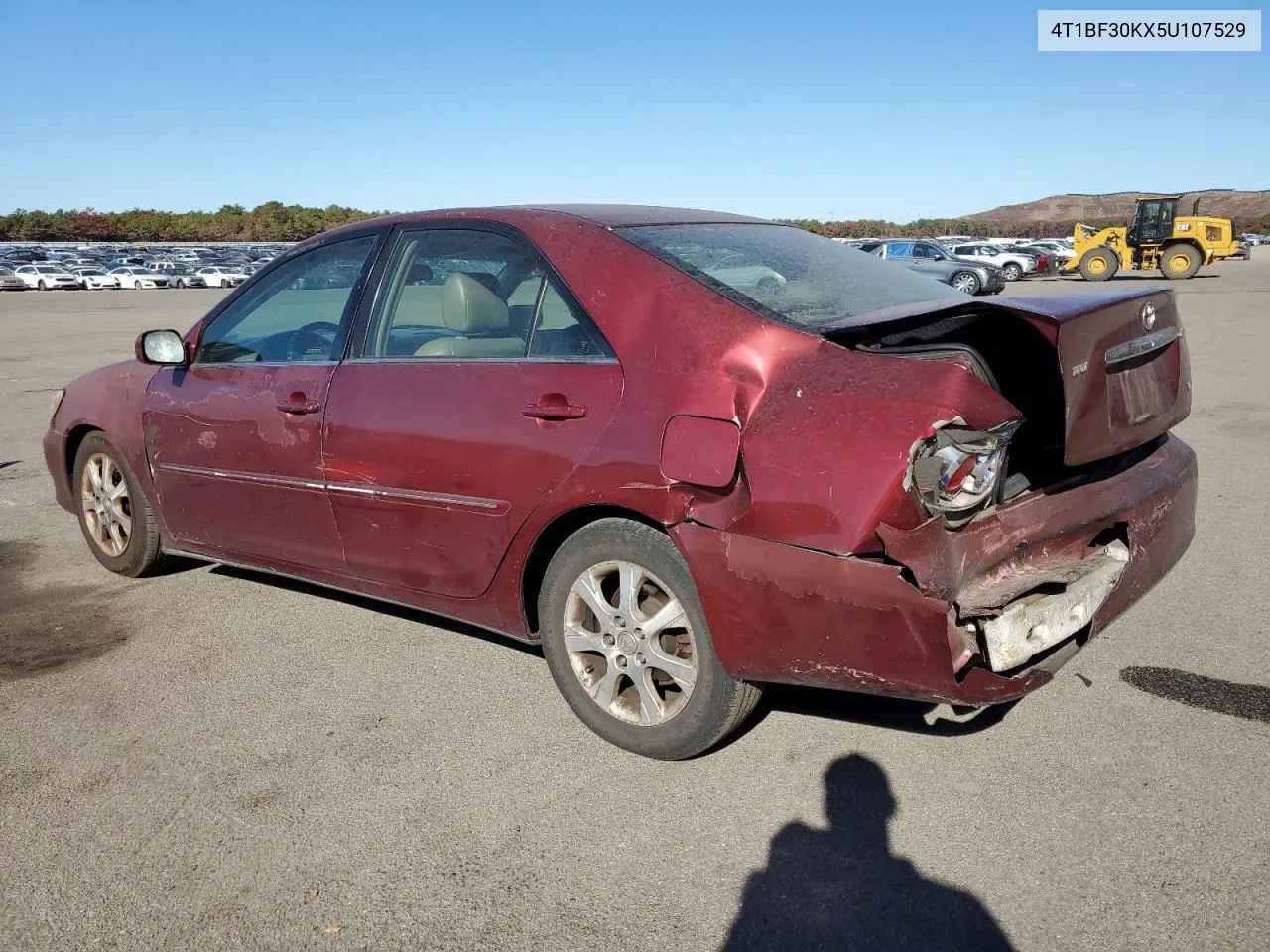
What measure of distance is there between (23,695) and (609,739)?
2216 millimetres

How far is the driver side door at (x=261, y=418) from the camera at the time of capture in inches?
154

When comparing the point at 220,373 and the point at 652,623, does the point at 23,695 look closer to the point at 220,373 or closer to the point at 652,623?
the point at 220,373

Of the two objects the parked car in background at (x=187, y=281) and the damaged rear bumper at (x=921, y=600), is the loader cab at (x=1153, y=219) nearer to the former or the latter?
the damaged rear bumper at (x=921, y=600)

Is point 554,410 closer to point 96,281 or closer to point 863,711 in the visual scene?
point 863,711

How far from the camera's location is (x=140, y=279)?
5303 cm

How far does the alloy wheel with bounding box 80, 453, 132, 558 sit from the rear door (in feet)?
5.68

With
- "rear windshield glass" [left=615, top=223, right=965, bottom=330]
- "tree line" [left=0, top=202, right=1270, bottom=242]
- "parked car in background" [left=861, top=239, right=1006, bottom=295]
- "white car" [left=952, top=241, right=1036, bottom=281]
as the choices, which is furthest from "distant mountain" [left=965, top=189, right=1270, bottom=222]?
"rear windshield glass" [left=615, top=223, right=965, bottom=330]

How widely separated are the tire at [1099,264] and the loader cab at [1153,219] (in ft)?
3.09

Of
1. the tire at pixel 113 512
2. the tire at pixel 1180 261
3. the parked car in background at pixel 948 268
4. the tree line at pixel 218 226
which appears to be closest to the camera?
the tire at pixel 113 512

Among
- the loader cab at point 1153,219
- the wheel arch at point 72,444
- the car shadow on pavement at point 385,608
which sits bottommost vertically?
the car shadow on pavement at point 385,608

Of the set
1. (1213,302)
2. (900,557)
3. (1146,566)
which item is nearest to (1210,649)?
(1146,566)

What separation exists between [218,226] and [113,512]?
432ft

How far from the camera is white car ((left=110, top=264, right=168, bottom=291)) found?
5300 centimetres

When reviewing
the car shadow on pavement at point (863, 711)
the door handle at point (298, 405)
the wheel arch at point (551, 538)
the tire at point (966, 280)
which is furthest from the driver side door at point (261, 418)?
the tire at point (966, 280)
